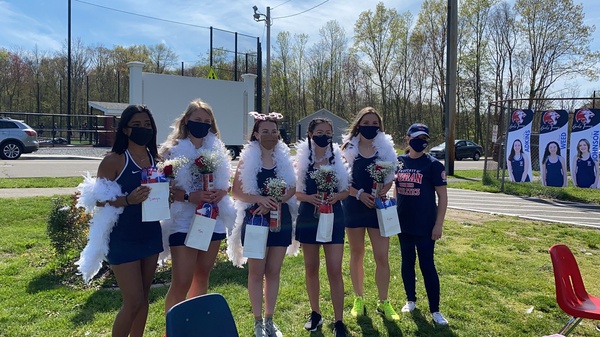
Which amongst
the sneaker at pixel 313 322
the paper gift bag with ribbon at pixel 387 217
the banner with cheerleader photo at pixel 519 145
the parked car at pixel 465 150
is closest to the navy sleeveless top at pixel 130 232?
the sneaker at pixel 313 322

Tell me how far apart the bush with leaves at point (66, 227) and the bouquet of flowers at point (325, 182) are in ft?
10.3

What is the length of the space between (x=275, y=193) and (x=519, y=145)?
991 centimetres

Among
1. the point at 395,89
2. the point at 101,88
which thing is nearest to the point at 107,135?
the point at 101,88

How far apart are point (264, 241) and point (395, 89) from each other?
1762 inches

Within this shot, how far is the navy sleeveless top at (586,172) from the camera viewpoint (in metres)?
9.68

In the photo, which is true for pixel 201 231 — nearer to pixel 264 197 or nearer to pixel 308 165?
pixel 264 197

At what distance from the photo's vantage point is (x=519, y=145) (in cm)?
1091

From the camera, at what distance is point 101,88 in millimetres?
48219

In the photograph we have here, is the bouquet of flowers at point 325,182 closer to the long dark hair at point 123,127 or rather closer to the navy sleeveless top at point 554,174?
the long dark hair at point 123,127

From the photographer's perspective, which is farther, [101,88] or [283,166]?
[101,88]

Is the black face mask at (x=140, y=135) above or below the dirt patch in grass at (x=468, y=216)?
above

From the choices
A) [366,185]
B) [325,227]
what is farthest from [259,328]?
[366,185]

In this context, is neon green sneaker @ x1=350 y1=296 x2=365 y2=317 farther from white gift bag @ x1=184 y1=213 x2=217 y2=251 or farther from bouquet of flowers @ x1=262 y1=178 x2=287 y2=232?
white gift bag @ x1=184 y1=213 x2=217 y2=251

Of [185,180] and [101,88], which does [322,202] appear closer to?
[185,180]
